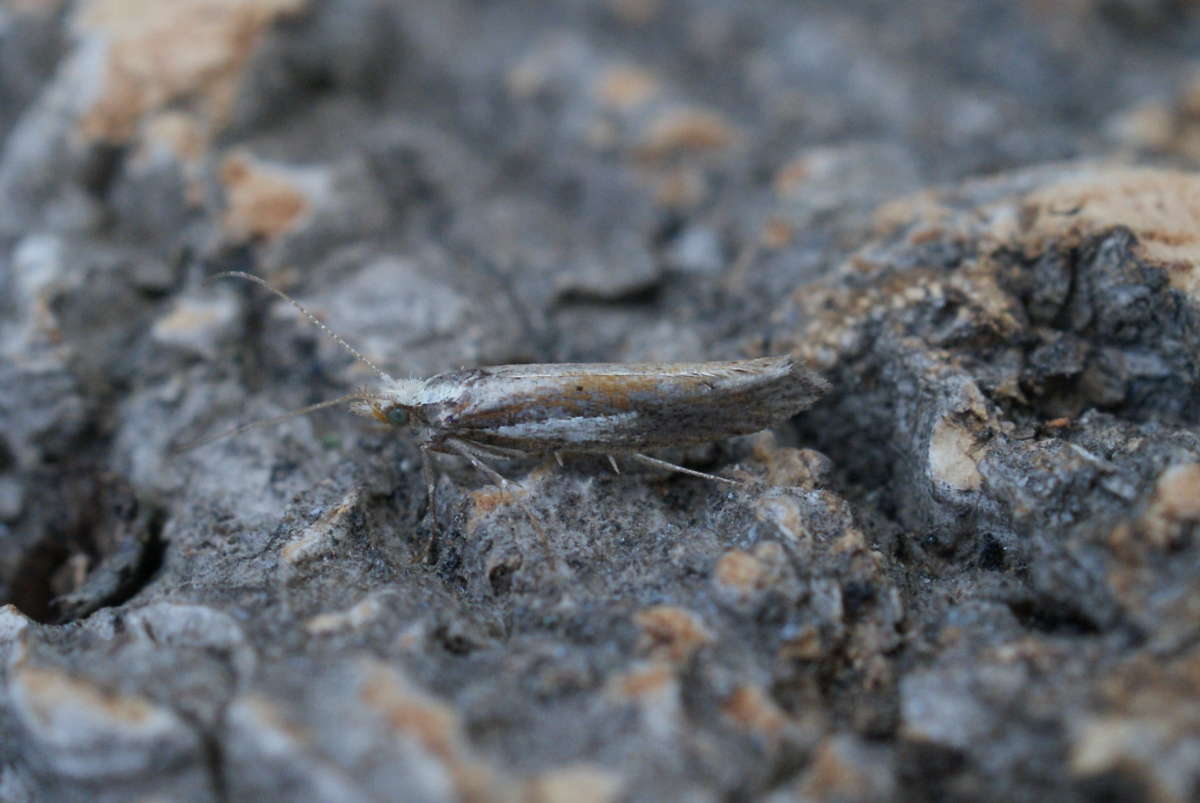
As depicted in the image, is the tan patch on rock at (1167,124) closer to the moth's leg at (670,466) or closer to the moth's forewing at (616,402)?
the moth's forewing at (616,402)

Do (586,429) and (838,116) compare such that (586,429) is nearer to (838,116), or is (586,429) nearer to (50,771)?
(50,771)

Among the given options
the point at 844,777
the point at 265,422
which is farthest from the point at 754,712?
the point at 265,422

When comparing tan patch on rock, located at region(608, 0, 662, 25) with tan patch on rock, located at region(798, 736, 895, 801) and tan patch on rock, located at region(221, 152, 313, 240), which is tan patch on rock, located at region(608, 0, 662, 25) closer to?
tan patch on rock, located at region(221, 152, 313, 240)

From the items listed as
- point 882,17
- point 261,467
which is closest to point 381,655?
point 261,467

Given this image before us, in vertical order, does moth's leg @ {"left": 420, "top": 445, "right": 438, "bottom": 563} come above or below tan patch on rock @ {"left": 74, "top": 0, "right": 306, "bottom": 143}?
below

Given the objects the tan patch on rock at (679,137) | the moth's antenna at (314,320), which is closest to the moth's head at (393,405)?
the moth's antenna at (314,320)

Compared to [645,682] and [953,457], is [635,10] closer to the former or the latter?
[953,457]

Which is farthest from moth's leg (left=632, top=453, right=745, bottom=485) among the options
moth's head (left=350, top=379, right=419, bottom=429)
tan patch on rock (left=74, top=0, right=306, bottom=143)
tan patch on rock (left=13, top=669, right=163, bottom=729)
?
tan patch on rock (left=74, top=0, right=306, bottom=143)
